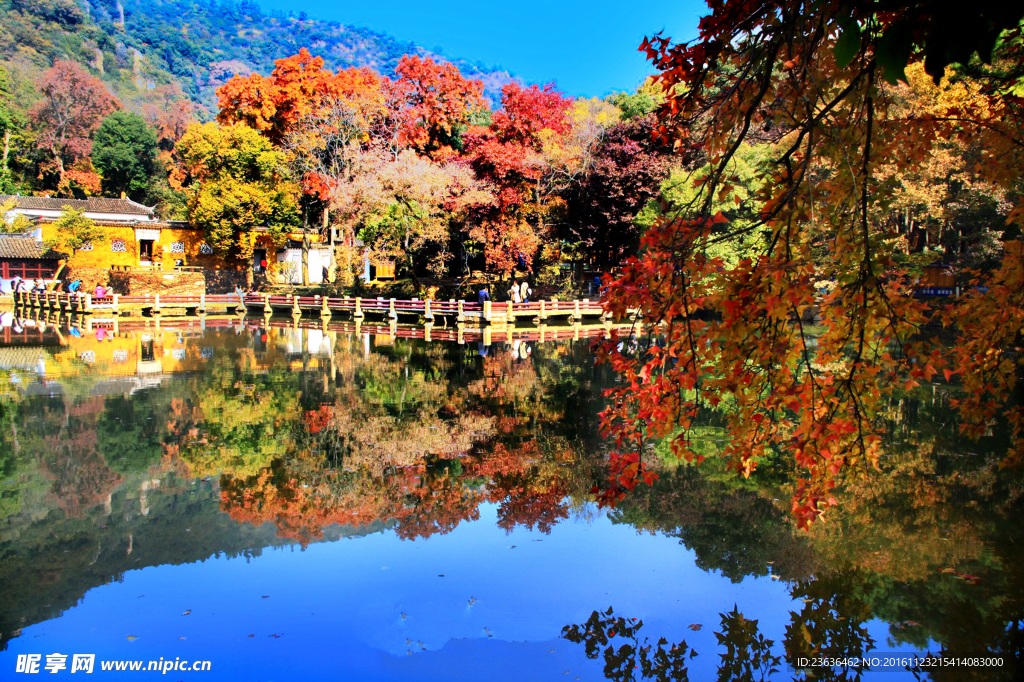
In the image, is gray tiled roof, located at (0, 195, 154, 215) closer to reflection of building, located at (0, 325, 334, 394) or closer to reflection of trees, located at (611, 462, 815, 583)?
reflection of building, located at (0, 325, 334, 394)

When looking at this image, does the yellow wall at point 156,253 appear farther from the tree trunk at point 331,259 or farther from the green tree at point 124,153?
the green tree at point 124,153

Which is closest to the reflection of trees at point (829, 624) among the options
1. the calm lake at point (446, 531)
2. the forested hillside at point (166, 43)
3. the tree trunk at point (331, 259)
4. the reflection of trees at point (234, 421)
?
the calm lake at point (446, 531)

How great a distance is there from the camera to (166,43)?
92.8 metres

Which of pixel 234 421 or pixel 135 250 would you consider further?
pixel 135 250

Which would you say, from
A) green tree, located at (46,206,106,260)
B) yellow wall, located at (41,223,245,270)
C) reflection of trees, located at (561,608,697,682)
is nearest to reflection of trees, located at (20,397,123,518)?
reflection of trees, located at (561,608,697,682)

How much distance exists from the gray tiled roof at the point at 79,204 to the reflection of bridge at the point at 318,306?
7559 mm

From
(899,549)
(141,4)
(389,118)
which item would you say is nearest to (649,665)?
(899,549)

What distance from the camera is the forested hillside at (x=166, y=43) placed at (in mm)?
64625

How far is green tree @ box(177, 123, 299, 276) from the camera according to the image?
3186cm

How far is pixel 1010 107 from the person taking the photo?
4.36m

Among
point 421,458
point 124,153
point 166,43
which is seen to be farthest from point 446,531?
point 166,43

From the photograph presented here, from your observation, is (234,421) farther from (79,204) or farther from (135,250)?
(79,204)

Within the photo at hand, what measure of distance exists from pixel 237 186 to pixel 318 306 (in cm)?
762

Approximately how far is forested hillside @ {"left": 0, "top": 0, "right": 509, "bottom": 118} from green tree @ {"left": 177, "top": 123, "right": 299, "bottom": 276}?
924 centimetres
